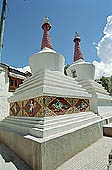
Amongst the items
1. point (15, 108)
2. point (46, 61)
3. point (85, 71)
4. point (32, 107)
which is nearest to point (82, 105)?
point (32, 107)

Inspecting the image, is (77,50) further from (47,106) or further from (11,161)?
(11,161)

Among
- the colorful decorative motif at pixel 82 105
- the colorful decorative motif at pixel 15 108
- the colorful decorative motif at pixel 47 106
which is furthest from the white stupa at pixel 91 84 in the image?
the colorful decorative motif at pixel 15 108

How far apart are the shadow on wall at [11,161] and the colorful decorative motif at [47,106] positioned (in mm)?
1563

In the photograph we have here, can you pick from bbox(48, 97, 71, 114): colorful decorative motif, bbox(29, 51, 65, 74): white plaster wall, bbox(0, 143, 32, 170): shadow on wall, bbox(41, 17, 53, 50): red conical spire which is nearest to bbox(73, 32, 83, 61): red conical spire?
bbox(41, 17, 53, 50): red conical spire

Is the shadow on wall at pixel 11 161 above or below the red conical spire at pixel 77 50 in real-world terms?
below

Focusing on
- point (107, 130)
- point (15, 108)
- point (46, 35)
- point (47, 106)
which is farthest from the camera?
point (46, 35)

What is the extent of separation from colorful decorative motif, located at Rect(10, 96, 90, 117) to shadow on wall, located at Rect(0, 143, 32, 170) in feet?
5.13

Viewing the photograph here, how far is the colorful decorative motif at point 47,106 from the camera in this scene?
426 centimetres

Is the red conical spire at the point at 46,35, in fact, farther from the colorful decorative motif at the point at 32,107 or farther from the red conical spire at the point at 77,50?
the colorful decorative motif at the point at 32,107

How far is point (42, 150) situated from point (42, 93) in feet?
6.04

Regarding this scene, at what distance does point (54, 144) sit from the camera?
3.40 m

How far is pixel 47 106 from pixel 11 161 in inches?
86.6

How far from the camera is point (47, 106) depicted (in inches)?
169

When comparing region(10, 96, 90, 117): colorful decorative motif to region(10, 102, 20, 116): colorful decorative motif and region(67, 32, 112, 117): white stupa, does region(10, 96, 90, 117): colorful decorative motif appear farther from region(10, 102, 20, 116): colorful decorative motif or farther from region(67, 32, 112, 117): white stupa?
region(67, 32, 112, 117): white stupa
